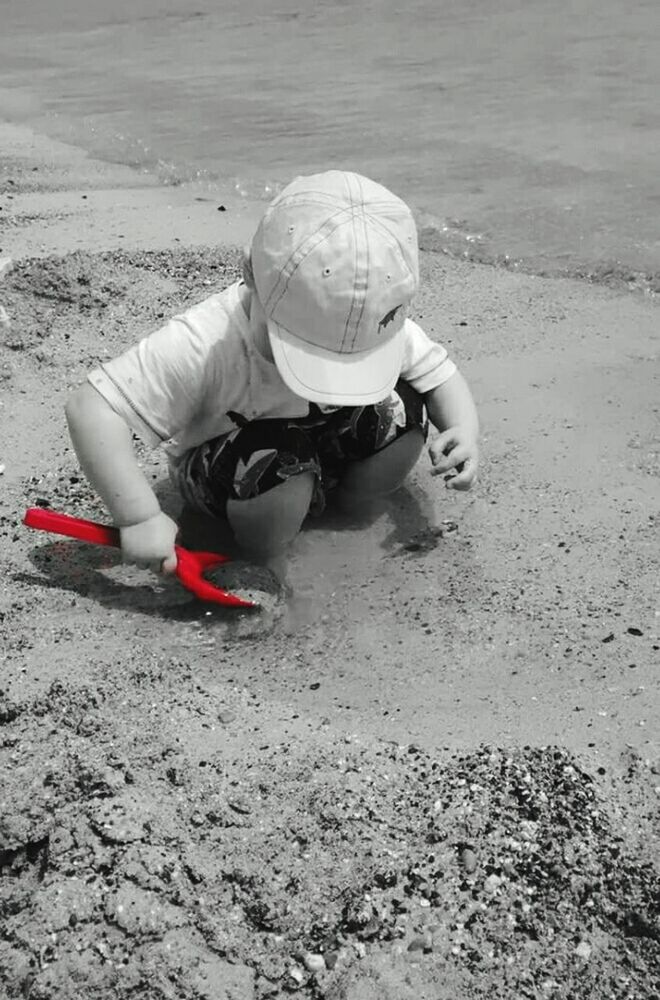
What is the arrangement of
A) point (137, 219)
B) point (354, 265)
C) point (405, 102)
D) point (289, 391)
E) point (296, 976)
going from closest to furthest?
point (296, 976), point (354, 265), point (289, 391), point (137, 219), point (405, 102)

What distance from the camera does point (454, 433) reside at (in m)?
2.57

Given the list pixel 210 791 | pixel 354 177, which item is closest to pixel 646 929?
pixel 210 791

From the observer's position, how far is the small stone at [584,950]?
1.53m

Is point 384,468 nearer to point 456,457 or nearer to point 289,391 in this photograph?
point 456,457

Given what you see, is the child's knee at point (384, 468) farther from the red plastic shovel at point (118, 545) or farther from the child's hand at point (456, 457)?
the red plastic shovel at point (118, 545)

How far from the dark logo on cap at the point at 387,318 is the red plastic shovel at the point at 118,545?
1.88 feet

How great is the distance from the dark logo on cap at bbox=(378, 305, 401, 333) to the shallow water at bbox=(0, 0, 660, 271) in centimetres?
204

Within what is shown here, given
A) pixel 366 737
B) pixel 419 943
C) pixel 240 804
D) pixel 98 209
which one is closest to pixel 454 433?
pixel 366 737

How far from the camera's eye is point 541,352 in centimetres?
338

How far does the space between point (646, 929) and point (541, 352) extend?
206 centimetres

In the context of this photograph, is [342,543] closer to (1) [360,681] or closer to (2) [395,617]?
(2) [395,617]

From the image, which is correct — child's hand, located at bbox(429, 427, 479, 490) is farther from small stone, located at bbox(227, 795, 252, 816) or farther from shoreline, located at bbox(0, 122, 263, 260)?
shoreline, located at bbox(0, 122, 263, 260)

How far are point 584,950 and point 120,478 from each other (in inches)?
47.0

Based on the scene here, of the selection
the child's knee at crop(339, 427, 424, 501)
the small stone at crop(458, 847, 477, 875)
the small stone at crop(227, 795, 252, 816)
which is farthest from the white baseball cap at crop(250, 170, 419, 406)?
the small stone at crop(458, 847, 477, 875)
